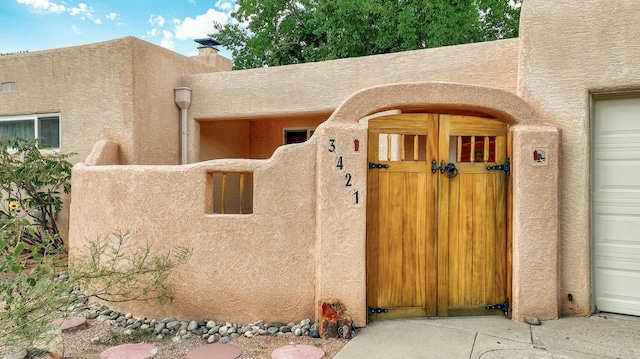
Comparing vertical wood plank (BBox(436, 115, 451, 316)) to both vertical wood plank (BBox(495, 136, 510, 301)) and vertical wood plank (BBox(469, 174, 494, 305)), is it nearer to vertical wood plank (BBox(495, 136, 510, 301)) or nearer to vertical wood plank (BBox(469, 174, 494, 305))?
vertical wood plank (BBox(469, 174, 494, 305))

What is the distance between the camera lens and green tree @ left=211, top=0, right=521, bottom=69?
14712mm

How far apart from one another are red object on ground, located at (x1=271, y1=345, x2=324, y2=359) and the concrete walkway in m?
0.31

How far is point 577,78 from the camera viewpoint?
17.4 feet

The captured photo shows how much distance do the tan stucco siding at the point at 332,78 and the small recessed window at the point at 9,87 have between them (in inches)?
145

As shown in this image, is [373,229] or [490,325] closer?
[490,325]

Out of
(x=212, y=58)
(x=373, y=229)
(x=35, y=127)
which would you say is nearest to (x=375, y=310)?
(x=373, y=229)

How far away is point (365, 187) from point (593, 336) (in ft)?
10.2

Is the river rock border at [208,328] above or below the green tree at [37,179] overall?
below

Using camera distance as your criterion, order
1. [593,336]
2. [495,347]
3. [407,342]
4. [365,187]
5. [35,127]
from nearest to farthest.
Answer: [495,347] → [407,342] → [593,336] → [365,187] → [35,127]

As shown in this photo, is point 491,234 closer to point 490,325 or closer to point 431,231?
point 431,231

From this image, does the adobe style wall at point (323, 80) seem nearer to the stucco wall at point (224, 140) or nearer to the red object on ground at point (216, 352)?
the stucco wall at point (224, 140)

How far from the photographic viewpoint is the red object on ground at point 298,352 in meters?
4.39

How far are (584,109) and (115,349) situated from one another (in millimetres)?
6462

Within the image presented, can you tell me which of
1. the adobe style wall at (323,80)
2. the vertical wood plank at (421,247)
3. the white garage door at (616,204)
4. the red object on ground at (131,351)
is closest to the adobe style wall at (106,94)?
the adobe style wall at (323,80)
